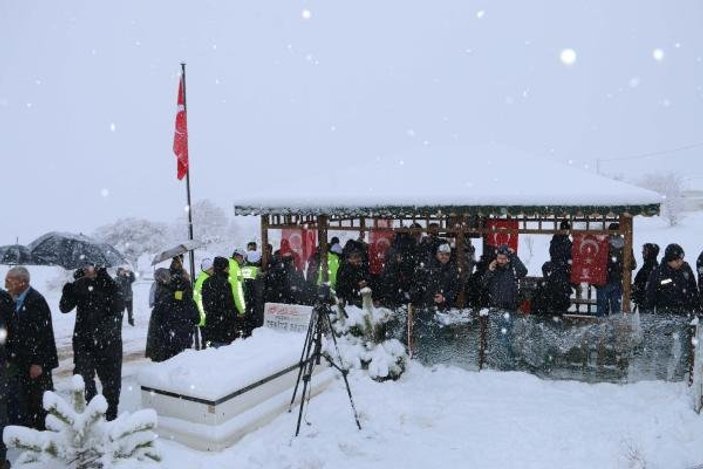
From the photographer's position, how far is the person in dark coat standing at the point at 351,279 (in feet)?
31.1

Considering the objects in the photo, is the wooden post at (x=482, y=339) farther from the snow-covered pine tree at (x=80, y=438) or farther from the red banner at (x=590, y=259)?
the snow-covered pine tree at (x=80, y=438)

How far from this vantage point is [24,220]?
87.2m

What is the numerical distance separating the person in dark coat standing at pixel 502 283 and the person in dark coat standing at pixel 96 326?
541 cm

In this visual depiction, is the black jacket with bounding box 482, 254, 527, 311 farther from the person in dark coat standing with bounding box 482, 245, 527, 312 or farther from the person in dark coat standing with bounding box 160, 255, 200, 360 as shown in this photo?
the person in dark coat standing with bounding box 160, 255, 200, 360

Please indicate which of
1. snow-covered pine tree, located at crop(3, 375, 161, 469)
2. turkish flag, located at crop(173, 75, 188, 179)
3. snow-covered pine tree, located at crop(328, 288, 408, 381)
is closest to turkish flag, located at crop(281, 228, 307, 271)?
turkish flag, located at crop(173, 75, 188, 179)

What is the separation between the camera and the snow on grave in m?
5.59

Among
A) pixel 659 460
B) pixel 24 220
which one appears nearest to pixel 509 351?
pixel 659 460

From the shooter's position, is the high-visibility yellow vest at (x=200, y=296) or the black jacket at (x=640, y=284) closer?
the high-visibility yellow vest at (x=200, y=296)

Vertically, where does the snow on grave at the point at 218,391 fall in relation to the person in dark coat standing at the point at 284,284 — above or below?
below

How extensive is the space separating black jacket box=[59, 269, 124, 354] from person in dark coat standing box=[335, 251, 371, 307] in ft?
13.9

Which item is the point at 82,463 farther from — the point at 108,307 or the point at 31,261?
the point at 31,261

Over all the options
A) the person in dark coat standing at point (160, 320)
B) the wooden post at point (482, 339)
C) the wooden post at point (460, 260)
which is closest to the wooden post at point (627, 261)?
the wooden post at point (482, 339)

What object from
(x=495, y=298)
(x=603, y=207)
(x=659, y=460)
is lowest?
(x=659, y=460)

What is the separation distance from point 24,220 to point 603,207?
98396 mm
